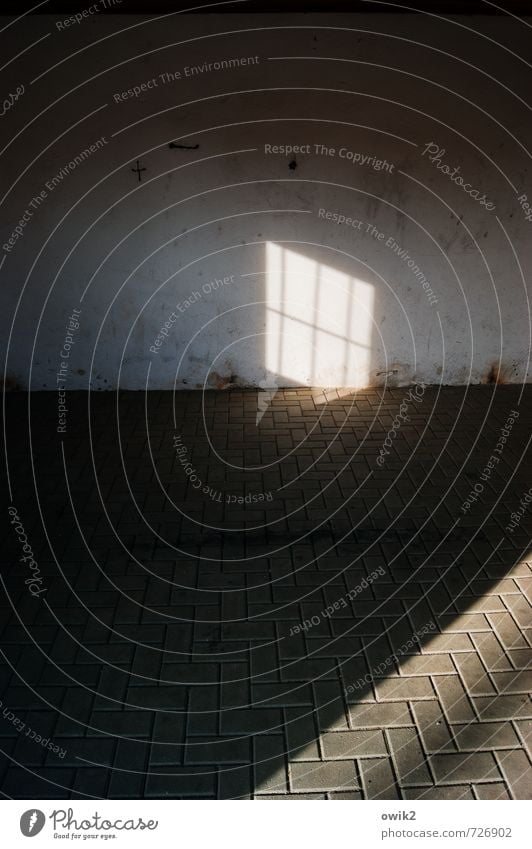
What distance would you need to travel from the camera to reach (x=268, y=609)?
4148mm

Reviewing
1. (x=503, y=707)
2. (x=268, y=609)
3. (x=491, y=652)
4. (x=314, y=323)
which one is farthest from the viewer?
(x=314, y=323)

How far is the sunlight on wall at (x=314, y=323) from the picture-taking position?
6.99 metres

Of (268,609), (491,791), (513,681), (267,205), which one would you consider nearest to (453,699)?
(513,681)

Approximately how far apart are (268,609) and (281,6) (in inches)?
205

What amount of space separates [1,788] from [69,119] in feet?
19.0

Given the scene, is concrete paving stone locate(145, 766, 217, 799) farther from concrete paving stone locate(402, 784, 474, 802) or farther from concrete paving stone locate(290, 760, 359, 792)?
concrete paving stone locate(402, 784, 474, 802)

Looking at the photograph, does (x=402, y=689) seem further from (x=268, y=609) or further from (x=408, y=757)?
(x=268, y=609)

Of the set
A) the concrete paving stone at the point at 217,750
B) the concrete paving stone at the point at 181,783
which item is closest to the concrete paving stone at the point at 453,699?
the concrete paving stone at the point at 217,750

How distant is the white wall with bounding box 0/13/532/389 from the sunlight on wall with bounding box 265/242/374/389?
0.02m

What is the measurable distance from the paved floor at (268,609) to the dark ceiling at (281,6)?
375 cm

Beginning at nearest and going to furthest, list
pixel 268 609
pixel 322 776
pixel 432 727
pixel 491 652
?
pixel 322 776
pixel 432 727
pixel 491 652
pixel 268 609

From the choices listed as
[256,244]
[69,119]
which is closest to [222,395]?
[256,244]

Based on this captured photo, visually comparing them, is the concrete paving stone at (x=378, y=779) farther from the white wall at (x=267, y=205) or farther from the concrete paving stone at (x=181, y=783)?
the white wall at (x=267, y=205)

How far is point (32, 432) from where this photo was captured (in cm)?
656
